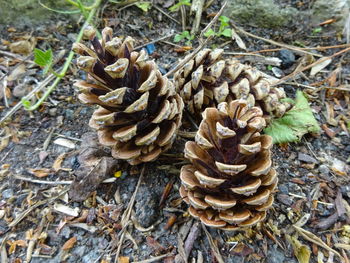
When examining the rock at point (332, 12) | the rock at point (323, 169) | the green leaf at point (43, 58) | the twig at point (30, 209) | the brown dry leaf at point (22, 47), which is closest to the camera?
the twig at point (30, 209)

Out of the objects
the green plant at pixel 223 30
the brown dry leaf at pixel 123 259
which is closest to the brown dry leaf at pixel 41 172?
the brown dry leaf at pixel 123 259

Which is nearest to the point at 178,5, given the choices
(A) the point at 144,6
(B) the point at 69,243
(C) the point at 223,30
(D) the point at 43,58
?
(A) the point at 144,6

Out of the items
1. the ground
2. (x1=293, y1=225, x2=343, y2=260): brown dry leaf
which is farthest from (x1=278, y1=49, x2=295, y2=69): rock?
(x1=293, y1=225, x2=343, y2=260): brown dry leaf

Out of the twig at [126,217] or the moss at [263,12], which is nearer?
the twig at [126,217]

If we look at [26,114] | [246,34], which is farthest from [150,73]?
[246,34]

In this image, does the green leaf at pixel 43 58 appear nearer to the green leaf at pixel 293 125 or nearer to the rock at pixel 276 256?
the green leaf at pixel 293 125

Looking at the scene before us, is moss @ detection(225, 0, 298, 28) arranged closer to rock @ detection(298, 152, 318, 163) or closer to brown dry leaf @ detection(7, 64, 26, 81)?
rock @ detection(298, 152, 318, 163)

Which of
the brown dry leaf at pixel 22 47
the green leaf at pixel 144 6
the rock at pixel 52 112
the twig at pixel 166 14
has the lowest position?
the rock at pixel 52 112
